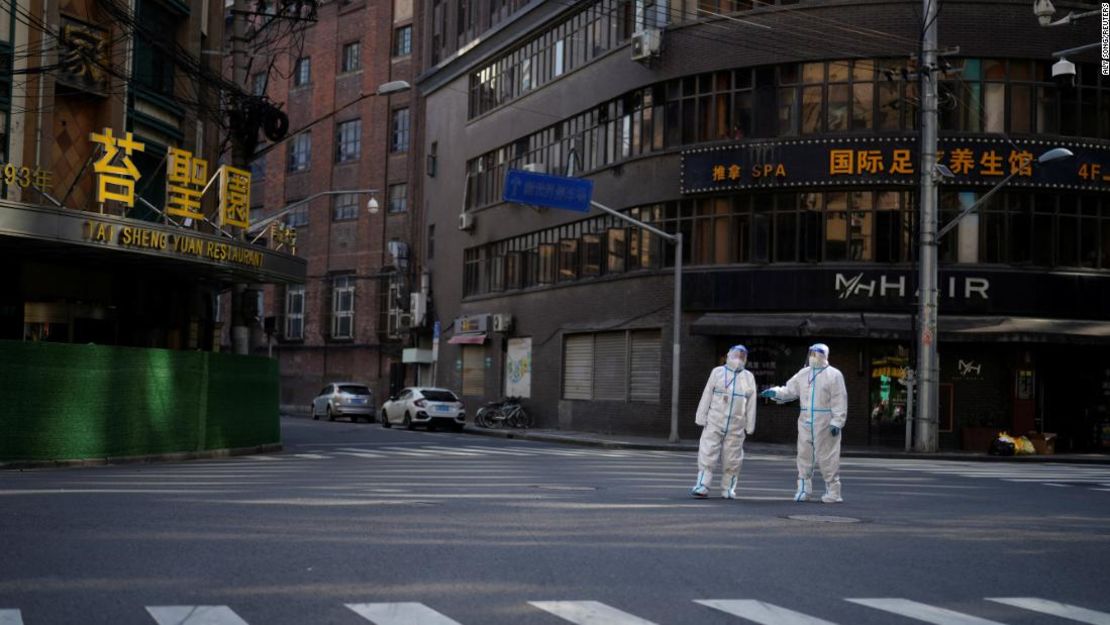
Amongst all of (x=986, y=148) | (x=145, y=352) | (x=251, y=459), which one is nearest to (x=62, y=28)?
(x=145, y=352)

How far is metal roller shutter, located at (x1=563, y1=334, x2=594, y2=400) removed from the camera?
42250 millimetres

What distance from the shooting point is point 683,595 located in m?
8.22

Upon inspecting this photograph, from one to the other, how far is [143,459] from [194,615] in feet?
52.1

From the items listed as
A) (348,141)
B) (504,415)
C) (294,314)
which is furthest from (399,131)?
(504,415)

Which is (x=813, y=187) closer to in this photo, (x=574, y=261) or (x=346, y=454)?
(x=574, y=261)

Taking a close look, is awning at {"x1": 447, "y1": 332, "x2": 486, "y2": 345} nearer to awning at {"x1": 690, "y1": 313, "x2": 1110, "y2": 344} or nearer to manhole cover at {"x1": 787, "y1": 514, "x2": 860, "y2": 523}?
awning at {"x1": 690, "y1": 313, "x2": 1110, "y2": 344}

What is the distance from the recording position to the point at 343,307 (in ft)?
206

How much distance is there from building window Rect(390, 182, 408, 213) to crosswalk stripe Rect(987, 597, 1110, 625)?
5184 cm

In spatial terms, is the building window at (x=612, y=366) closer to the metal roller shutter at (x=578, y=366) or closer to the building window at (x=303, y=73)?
the metal roller shutter at (x=578, y=366)

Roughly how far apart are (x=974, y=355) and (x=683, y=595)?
2817 centimetres

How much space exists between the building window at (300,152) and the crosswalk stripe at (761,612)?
194 feet

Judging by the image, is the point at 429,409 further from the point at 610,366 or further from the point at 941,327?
the point at 941,327

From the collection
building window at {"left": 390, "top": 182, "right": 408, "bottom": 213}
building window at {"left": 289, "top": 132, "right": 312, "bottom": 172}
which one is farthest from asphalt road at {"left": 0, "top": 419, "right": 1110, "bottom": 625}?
building window at {"left": 289, "top": 132, "right": 312, "bottom": 172}

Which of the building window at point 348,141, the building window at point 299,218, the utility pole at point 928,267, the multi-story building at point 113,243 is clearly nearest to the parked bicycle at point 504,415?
the multi-story building at point 113,243
